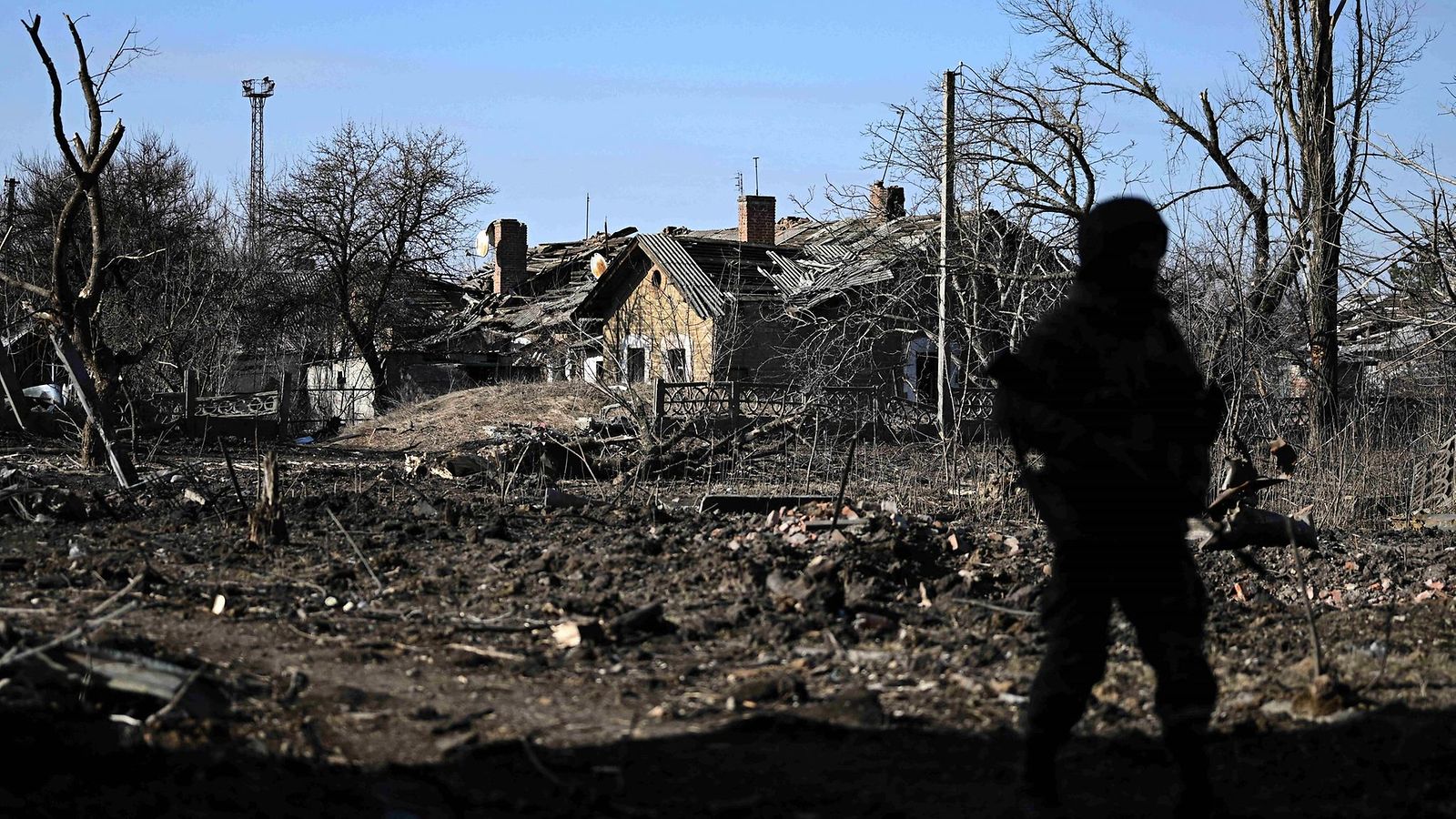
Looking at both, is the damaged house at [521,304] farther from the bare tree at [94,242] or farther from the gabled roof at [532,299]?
the bare tree at [94,242]

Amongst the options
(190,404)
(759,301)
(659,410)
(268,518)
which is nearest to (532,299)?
(759,301)

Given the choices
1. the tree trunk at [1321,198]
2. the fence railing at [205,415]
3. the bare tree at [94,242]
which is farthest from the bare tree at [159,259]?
the tree trunk at [1321,198]

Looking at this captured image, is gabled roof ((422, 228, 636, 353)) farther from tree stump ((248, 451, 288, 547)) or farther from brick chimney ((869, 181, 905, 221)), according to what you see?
tree stump ((248, 451, 288, 547))

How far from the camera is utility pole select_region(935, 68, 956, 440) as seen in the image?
1588cm

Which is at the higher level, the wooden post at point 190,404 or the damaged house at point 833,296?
the damaged house at point 833,296

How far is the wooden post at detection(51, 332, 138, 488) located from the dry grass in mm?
8198

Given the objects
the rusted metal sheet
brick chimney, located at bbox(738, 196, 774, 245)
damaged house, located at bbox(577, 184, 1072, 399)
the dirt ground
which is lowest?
the dirt ground

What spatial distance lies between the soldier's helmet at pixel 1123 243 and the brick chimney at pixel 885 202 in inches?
565

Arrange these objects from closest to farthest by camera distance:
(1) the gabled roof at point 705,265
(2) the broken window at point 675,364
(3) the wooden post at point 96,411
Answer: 1. (3) the wooden post at point 96,411
2. (2) the broken window at point 675,364
3. (1) the gabled roof at point 705,265

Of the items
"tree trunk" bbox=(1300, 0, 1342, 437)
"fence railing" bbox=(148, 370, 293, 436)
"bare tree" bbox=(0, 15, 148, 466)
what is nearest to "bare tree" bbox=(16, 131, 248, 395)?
"fence railing" bbox=(148, 370, 293, 436)

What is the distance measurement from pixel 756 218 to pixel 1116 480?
Answer: 98.3 ft

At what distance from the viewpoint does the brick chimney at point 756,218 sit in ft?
107

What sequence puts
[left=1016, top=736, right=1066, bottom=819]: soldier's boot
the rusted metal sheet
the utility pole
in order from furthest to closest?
the utility pole < the rusted metal sheet < [left=1016, top=736, right=1066, bottom=819]: soldier's boot

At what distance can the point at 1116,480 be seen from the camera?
3.35 m
